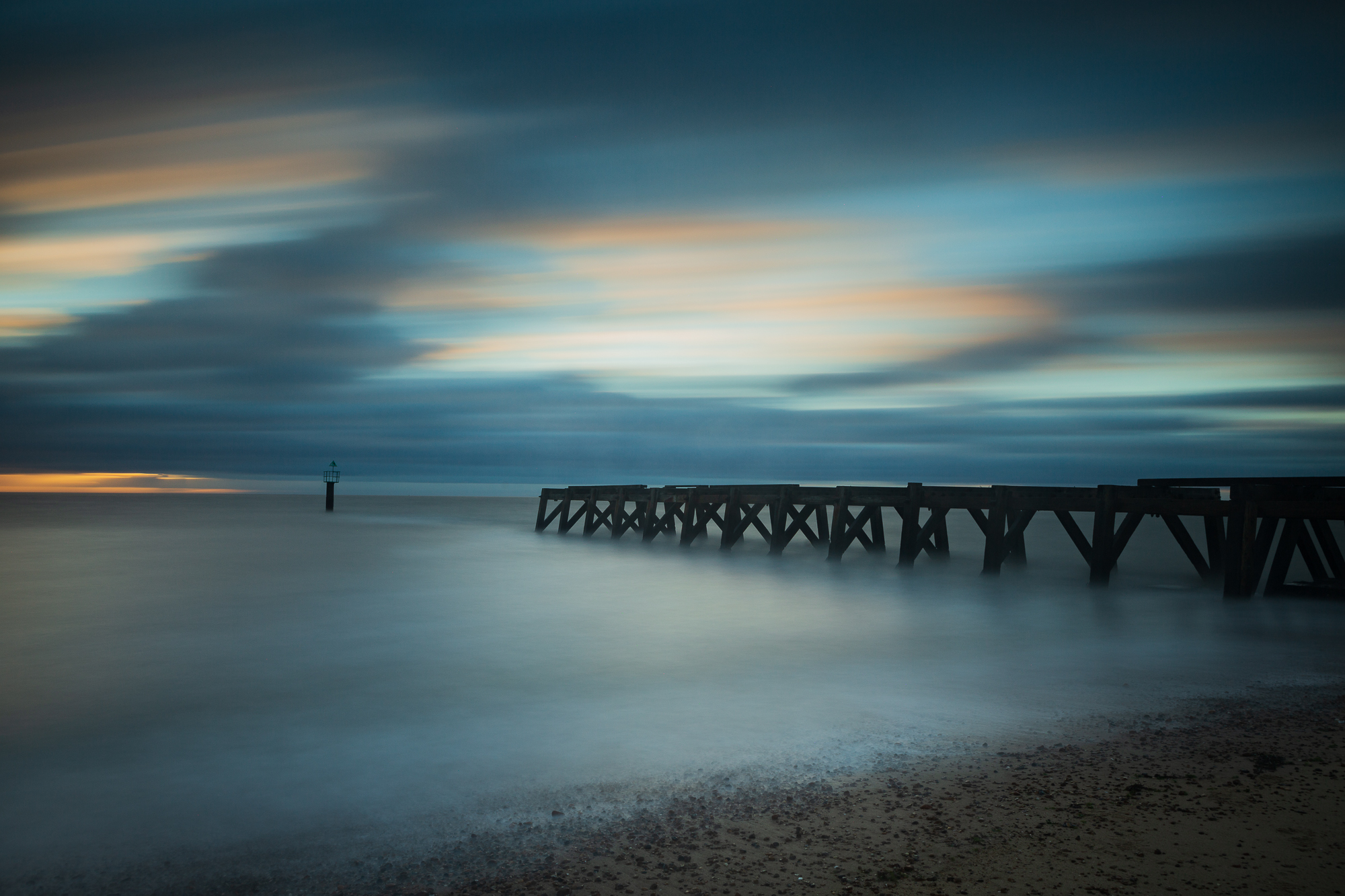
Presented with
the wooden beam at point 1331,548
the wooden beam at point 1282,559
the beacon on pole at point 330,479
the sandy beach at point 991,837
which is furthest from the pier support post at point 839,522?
the beacon on pole at point 330,479

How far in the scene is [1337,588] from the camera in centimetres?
1118

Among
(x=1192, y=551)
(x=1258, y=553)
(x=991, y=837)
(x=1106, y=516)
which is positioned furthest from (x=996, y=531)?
(x=991, y=837)

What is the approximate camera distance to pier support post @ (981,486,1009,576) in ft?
47.6

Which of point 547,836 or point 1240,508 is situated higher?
point 1240,508

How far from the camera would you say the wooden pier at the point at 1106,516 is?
1129cm

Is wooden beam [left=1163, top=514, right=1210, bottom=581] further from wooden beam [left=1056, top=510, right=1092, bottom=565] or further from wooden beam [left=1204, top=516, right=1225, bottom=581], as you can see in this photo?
wooden beam [left=1056, top=510, right=1092, bottom=565]

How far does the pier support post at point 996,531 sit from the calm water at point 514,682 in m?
0.38

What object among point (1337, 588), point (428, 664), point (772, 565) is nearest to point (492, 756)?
point (428, 664)

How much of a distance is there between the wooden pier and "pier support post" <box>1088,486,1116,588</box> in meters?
0.02

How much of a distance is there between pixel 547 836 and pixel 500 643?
256 inches

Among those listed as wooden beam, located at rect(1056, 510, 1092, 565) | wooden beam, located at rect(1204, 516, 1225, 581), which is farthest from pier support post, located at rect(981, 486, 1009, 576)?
wooden beam, located at rect(1204, 516, 1225, 581)

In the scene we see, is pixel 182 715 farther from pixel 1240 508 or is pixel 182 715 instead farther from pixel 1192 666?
pixel 1240 508

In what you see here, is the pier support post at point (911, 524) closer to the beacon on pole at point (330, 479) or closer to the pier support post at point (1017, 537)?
the pier support post at point (1017, 537)

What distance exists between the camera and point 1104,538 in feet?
44.3
